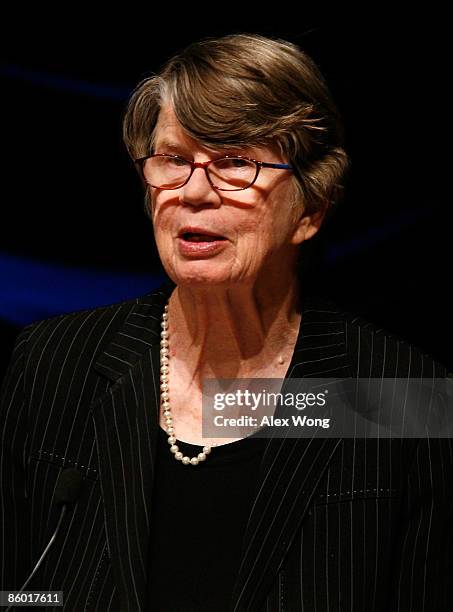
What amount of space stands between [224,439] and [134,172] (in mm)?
721

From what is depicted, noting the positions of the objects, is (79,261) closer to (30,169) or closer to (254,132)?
(30,169)

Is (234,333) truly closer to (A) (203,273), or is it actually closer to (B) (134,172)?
(A) (203,273)

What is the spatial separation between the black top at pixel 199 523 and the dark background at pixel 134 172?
0.45 metres

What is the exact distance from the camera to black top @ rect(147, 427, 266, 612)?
5.90ft

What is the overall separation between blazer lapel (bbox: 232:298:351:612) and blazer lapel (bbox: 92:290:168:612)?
189mm

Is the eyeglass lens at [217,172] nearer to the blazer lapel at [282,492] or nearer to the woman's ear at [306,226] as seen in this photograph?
the woman's ear at [306,226]

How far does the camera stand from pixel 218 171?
1.84 meters

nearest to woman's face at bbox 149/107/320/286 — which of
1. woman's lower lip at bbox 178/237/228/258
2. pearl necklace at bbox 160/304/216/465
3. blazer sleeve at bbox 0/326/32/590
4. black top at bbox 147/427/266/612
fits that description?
woman's lower lip at bbox 178/237/228/258

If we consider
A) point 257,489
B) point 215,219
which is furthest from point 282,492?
point 215,219

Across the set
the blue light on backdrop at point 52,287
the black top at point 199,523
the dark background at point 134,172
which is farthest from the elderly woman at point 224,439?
the blue light on backdrop at point 52,287

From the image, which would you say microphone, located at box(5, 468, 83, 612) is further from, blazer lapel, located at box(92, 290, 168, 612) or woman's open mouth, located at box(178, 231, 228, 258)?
woman's open mouth, located at box(178, 231, 228, 258)

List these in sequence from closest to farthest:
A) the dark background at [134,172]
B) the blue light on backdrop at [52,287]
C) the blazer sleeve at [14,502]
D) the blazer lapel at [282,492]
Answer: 1. the blazer lapel at [282,492]
2. the blazer sleeve at [14,502]
3. the dark background at [134,172]
4. the blue light on backdrop at [52,287]

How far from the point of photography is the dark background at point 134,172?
6.90 ft

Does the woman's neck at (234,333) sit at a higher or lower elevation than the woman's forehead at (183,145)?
lower
